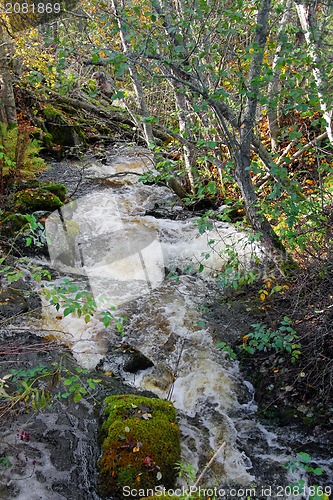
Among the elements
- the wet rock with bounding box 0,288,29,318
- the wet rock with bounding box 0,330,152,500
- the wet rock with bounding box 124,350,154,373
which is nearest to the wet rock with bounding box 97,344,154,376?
the wet rock with bounding box 124,350,154,373

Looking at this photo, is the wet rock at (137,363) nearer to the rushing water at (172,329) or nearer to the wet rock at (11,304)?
the rushing water at (172,329)

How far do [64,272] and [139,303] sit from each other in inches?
71.8

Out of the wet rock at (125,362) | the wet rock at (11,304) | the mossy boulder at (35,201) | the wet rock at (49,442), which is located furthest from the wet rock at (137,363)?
the mossy boulder at (35,201)

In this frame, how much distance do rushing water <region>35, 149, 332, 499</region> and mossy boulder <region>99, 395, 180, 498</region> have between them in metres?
0.42

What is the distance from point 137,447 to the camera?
3320 millimetres

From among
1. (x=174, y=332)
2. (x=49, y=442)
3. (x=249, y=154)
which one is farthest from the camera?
(x=174, y=332)

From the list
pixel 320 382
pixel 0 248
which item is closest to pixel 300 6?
pixel 320 382

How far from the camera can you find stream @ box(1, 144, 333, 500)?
3596 millimetres

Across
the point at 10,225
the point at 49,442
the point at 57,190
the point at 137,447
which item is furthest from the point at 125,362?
the point at 57,190

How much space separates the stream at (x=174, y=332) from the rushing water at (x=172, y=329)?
0.05ft

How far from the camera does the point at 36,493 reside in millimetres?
3188

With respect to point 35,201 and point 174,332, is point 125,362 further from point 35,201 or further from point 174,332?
point 35,201

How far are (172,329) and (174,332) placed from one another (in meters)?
0.09

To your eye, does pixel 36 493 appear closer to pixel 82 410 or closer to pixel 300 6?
pixel 82 410
